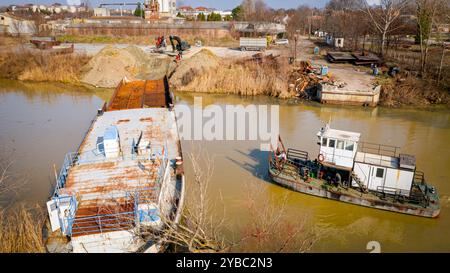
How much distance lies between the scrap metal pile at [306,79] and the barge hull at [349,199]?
1768cm

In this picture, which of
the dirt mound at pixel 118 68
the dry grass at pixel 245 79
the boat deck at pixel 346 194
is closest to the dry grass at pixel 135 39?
the dirt mound at pixel 118 68

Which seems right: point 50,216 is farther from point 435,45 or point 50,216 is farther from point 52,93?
point 435,45

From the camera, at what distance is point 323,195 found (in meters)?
14.6

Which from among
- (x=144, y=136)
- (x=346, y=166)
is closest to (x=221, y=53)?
(x=144, y=136)

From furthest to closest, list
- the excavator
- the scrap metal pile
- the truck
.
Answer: the truck, the excavator, the scrap metal pile

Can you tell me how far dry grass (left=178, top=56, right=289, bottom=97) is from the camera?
32.5m

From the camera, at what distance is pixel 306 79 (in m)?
32.6

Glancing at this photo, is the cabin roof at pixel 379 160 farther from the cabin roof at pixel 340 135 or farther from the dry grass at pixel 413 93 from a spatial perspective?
the dry grass at pixel 413 93

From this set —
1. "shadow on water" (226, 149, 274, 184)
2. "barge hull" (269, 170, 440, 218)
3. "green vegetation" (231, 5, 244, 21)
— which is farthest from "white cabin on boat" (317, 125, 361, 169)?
"green vegetation" (231, 5, 244, 21)

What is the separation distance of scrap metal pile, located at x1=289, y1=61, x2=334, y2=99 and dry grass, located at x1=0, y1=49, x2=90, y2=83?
23.0 metres

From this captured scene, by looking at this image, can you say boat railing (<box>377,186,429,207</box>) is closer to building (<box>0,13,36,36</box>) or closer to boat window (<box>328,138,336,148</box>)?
boat window (<box>328,138,336,148</box>)

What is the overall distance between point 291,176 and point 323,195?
1575 millimetres

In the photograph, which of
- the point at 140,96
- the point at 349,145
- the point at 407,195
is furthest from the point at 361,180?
the point at 140,96

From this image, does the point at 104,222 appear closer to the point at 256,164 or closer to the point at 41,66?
the point at 256,164
